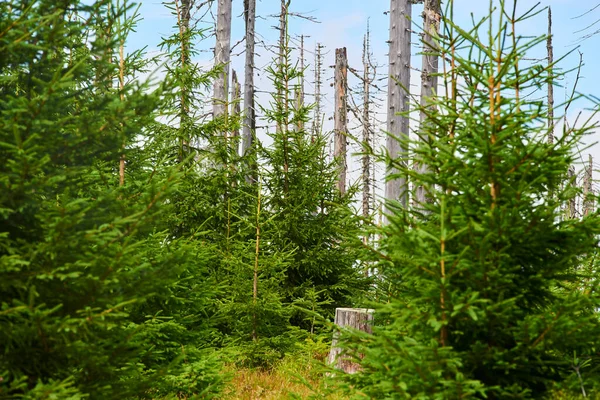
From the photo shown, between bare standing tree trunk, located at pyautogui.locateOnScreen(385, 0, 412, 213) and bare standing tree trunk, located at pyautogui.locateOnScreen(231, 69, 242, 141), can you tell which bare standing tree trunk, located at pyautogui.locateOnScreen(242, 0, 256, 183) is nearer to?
bare standing tree trunk, located at pyautogui.locateOnScreen(231, 69, 242, 141)

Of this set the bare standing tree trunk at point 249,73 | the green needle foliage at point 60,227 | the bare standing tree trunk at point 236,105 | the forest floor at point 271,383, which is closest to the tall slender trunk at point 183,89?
the bare standing tree trunk at point 236,105

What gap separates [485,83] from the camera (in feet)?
14.6

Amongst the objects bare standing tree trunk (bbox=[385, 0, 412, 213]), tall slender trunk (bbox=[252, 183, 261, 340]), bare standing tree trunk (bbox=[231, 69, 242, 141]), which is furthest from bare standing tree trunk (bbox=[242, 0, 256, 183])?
tall slender trunk (bbox=[252, 183, 261, 340])

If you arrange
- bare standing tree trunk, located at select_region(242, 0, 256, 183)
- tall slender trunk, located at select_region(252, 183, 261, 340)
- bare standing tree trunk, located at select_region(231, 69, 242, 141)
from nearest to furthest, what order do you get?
tall slender trunk, located at select_region(252, 183, 261, 340) → bare standing tree trunk, located at select_region(231, 69, 242, 141) → bare standing tree trunk, located at select_region(242, 0, 256, 183)

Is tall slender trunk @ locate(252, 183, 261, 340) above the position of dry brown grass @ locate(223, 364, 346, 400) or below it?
above

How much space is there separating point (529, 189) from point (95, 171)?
4772 mm

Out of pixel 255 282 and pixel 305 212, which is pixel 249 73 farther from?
pixel 255 282

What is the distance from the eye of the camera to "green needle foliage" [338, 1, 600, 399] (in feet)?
12.6

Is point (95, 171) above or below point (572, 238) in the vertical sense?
above

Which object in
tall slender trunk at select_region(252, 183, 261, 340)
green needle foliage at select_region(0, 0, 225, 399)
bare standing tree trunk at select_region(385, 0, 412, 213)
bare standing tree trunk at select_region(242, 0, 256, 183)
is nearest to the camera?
green needle foliage at select_region(0, 0, 225, 399)

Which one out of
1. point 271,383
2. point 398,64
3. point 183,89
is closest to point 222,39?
point 398,64

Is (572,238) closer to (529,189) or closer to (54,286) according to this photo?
(529,189)

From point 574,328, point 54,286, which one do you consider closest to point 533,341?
point 574,328

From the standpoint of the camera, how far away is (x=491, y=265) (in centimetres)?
389
